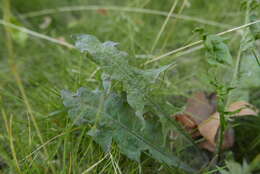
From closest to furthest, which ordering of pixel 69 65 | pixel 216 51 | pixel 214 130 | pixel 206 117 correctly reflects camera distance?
pixel 216 51
pixel 214 130
pixel 206 117
pixel 69 65

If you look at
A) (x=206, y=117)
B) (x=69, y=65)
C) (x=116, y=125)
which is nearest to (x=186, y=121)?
(x=206, y=117)

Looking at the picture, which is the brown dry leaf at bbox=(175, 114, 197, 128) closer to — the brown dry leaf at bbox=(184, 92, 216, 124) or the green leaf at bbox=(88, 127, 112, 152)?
the brown dry leaf at bbox=(184, 92, 216, 124)

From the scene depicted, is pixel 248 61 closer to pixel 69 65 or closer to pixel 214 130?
pixel 214 130

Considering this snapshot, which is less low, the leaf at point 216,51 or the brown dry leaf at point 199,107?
the leaf at point 216,51

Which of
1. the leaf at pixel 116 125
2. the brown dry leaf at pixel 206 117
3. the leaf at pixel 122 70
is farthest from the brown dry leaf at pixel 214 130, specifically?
the leaf at pixel 122 70

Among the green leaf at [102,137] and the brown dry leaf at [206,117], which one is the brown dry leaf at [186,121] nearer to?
the brown dry leaf at [206,117]

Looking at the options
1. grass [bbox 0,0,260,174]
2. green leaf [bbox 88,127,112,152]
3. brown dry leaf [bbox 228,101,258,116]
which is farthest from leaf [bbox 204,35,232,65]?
green leaf [bbox 88,127,112,152]
